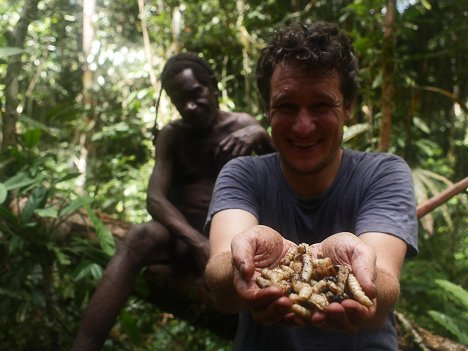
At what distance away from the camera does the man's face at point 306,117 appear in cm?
148

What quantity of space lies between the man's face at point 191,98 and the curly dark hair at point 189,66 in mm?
25

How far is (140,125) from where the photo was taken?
5469mm

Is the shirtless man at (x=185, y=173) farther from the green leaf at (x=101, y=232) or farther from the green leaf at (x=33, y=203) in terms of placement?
the green leaf at (x=33, y=203)

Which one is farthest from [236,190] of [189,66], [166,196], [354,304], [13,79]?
[13,79]

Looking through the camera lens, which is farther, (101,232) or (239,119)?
(239,119)

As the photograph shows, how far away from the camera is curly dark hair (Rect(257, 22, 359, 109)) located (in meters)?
1.50

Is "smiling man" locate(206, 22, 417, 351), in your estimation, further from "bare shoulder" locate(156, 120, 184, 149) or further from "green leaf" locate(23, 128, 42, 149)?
"green leaf" locate(23, 128, 42, 149)

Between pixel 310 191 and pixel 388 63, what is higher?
pixel 388 63

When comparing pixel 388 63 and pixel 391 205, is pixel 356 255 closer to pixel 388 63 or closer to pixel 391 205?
pixel 391 205

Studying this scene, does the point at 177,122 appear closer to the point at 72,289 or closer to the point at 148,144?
the point at 72,289

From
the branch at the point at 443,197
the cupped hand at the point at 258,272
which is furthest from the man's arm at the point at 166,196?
the cupped hand at the point at 258,272

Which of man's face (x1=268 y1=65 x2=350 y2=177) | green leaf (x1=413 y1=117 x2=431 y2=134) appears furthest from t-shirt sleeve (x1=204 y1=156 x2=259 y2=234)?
green leaf (x1=413 y1=117 x2=431 y2=134)

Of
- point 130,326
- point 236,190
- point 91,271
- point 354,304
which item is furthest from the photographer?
point 130,326

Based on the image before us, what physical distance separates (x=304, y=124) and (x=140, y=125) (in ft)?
13.8
